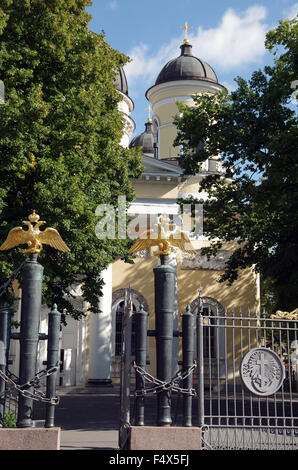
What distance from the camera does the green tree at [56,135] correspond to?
14203 mm

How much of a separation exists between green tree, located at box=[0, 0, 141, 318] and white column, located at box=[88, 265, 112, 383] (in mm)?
9047

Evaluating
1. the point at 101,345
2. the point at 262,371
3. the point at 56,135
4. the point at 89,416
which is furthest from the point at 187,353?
the point at 101,345

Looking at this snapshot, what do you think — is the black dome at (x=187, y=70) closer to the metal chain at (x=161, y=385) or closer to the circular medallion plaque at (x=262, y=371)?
the circular medallion plaque at (x=262, y=371)

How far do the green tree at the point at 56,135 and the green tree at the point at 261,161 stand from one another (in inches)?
191

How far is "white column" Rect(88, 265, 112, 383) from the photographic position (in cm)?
→ 2527

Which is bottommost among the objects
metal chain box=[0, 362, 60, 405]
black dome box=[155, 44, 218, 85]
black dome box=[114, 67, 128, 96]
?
metal chain box=[0, 362, 60, 405]

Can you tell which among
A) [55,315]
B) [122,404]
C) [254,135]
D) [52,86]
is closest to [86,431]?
[122,404]

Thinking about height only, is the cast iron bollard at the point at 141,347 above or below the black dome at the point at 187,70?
below

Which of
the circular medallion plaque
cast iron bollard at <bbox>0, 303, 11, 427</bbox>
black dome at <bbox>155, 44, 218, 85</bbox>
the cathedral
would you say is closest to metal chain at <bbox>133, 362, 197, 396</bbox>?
the circular medallion plaque

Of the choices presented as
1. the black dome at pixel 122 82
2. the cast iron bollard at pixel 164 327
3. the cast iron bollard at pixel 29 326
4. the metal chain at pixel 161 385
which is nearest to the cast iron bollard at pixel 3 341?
the cast iron bollard at pixel 29 326

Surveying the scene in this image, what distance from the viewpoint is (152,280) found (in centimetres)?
2869

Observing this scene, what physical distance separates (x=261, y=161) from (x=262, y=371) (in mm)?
10965

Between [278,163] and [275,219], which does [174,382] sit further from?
[275,219]

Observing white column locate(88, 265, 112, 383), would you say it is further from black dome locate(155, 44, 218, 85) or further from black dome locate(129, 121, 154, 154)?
black dome locate(129, 121, 154, 154)
